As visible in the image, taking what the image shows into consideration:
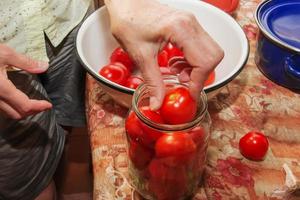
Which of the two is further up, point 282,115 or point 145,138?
point 145,138

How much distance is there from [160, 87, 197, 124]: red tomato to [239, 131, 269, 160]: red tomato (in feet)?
0.49

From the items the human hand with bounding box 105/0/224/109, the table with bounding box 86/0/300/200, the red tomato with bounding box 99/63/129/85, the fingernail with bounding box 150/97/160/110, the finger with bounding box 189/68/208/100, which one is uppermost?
the human hand with bounding box 105/0/224/109

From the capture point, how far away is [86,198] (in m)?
1.40

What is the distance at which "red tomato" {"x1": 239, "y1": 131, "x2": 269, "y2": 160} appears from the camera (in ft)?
2.15

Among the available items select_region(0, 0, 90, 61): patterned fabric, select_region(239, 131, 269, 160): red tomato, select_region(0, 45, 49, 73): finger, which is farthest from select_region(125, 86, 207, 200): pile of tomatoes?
select_region(0, 0, 90, 61): patterned fabric

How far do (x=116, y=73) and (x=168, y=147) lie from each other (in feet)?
0.79

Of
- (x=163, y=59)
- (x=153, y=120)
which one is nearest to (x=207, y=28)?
(x=163, y=59)

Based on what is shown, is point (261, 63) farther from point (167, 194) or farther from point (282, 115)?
point (167, 194)

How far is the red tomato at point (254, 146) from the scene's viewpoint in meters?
0.65

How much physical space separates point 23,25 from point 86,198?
0.74 metres

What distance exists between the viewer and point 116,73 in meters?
0.72

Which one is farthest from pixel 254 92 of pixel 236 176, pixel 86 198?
pixel 86 198

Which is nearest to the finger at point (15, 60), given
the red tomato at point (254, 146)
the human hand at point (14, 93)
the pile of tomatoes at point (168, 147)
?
the human hand at point (14, 93)

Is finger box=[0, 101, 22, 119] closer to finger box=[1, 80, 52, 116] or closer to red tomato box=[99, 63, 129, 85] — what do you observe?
finger box=[1, 80, 52, 116]
